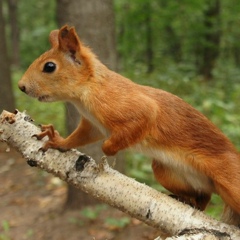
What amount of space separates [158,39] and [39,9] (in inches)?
308

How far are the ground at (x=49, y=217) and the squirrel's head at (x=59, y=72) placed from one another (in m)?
2.23

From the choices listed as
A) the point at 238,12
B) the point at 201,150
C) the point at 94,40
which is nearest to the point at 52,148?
the point at 201,150

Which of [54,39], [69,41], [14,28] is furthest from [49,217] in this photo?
[14,28]

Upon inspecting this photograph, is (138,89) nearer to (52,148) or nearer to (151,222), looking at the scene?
(52,148)

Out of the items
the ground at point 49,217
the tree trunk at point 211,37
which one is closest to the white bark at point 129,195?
the ground at point 49,217

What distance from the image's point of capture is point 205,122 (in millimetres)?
2309

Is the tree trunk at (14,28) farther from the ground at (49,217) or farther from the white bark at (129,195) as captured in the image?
the white bark at (129,195)

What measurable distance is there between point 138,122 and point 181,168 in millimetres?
357

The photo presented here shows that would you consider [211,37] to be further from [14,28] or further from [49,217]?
[49,217]

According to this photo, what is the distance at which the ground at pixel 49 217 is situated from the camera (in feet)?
15.8

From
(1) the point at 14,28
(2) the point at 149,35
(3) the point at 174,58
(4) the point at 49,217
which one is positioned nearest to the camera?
(4) the point at 49,217

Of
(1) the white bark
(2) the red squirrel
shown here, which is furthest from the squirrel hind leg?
(1) the white bark

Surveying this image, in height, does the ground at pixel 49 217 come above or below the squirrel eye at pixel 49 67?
below

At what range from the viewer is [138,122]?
2203 mm
